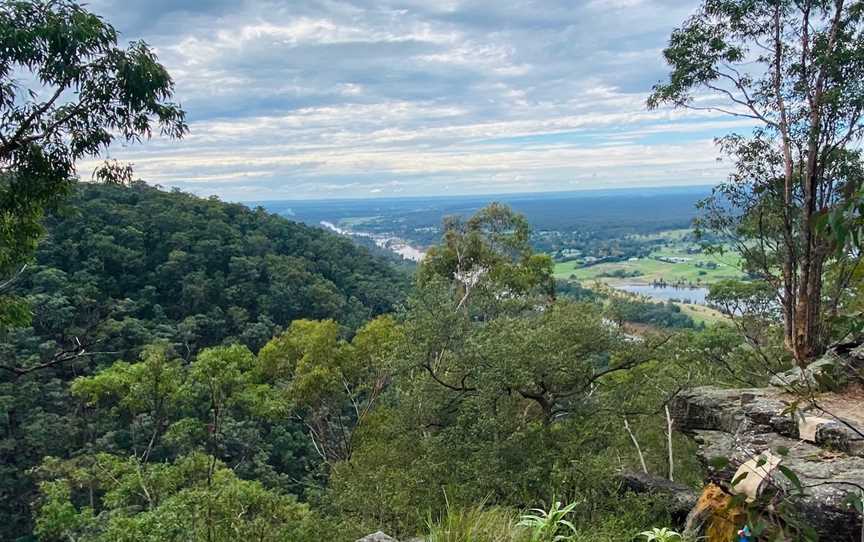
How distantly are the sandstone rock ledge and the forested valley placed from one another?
3cm

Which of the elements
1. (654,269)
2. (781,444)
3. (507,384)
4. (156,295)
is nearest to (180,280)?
(156,295)

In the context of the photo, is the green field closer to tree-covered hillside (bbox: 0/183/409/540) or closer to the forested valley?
tree-covered hillside (bbox: 0/183/409/540)

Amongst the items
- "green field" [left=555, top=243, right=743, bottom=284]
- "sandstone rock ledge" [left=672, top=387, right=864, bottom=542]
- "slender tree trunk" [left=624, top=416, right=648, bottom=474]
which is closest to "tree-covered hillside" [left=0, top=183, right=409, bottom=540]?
"slender tree trunk" [left=624, top=416, right=648, bottom=474]

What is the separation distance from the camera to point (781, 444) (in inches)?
212

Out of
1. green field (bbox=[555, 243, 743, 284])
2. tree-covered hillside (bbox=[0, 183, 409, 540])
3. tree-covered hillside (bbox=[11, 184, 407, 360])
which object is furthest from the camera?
green field (bbox=[555, 243, 743, 284])

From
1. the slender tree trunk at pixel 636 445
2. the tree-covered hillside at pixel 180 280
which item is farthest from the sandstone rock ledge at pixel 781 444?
the tree-covered hillside at pixel 180 280

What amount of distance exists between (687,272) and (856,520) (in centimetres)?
6611

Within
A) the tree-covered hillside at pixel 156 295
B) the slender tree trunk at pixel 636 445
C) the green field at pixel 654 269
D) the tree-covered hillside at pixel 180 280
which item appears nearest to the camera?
the slender tree trunk at pixel 636 445

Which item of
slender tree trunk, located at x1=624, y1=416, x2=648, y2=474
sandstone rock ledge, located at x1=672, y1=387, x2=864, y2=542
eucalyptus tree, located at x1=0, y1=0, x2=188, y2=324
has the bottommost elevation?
slender tree trunk, located at x1=624, y1=416, x2=648, y2=474

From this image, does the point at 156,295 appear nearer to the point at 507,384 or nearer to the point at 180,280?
the point at 180,280

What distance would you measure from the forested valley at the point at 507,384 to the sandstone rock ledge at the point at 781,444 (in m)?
0.03

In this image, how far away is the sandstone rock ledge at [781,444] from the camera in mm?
4355

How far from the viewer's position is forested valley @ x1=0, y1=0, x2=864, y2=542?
4688 millimetres

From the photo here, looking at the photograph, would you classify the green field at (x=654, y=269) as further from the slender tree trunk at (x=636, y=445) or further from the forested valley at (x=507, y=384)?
the slender tree trunk at (x=636, y=445)
